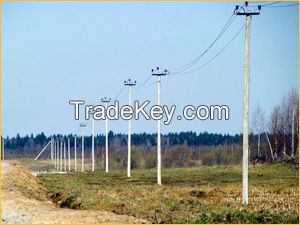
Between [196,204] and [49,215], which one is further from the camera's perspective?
[196,204]

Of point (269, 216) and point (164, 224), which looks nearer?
point (164, 224)

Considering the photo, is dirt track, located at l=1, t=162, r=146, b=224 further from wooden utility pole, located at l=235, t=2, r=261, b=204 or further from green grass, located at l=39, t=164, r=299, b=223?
wooden utility pole, located at l=235, t=2, r=261, b=204

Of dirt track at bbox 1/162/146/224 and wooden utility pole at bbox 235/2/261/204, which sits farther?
wooden utility pole at bbox 235/2/261/204

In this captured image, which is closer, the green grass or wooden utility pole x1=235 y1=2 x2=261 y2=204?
the green grass

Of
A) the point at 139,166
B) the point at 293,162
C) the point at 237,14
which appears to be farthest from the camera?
the point at 139,166

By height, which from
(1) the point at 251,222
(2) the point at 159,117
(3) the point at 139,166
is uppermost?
(2) the point at 159,117

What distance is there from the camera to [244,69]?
2794cm

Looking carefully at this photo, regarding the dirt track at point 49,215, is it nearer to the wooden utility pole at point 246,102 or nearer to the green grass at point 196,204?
the green grass at point 196,204

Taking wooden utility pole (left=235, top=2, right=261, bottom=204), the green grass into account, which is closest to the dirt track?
the green grass

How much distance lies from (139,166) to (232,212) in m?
109

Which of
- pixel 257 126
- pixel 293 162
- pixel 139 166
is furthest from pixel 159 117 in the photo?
pixel 139 166

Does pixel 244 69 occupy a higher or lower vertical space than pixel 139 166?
higher

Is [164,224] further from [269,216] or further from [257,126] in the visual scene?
[257,126]

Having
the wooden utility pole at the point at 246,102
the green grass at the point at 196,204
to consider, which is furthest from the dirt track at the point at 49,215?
the wooden utility pole at the point at 246,102
